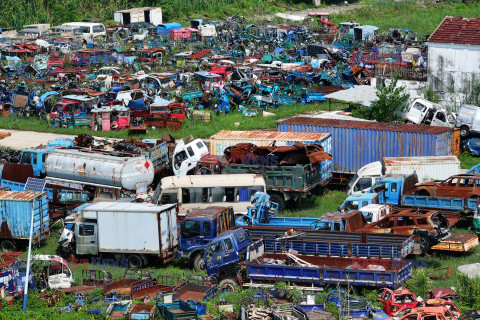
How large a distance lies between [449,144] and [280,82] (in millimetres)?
17855

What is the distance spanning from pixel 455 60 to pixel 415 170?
1257cm

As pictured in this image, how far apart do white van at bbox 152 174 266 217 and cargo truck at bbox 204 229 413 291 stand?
4.48 meters

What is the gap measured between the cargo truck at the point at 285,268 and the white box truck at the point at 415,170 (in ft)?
24.4

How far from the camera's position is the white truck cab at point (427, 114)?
3597cm

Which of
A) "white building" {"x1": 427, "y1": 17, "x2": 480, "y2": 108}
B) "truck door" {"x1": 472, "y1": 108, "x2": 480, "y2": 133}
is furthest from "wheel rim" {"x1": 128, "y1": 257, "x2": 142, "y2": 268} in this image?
"white building" {"x1": 427, "y1": 17, "x2": 480, "y2": 108}

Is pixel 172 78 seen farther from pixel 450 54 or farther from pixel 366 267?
pixel 366 267

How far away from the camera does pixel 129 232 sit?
23.3 metres

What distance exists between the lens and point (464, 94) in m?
38.5

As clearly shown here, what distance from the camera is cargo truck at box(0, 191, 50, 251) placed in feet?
83.1

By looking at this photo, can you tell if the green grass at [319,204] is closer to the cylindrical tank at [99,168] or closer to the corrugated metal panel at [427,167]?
the corrugated metal panel at [427,167]

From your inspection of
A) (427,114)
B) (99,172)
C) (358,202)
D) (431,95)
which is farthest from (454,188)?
(431,95)

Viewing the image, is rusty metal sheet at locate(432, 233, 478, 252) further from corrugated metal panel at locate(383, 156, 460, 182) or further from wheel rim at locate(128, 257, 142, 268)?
wheel rim at locate(128, 257, 142, 268)

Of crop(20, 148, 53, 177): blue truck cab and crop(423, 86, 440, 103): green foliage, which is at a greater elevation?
crop(423, 86, 440, 103): green foliage

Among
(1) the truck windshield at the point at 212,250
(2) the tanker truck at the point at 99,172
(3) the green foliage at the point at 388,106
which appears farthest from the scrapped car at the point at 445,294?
(3) the green foliage at the point at 388,106
